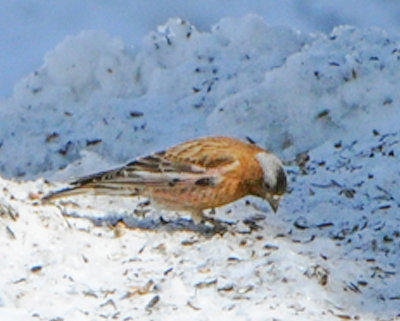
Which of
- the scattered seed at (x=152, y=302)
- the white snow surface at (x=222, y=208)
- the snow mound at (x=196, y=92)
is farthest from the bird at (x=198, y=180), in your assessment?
the snow mound at (x=196, y=92)

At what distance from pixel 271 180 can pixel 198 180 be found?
0.34 m

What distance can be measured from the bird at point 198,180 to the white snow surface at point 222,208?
128 millimetres

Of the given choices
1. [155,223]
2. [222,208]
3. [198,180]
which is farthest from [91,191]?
[222,208]

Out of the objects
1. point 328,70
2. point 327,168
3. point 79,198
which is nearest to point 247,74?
point 328,70

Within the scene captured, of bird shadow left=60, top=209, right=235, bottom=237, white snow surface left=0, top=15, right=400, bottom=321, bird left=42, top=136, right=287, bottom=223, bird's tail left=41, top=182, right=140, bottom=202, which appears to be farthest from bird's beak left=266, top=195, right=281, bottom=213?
bird's tail left=41, top=182, right=140, bottom=202

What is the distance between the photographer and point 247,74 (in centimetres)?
920

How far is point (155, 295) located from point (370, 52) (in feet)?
10.8

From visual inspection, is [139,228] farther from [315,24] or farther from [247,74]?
[315,24]

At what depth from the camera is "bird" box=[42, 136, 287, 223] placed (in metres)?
6.95

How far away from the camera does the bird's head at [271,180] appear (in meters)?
6.99

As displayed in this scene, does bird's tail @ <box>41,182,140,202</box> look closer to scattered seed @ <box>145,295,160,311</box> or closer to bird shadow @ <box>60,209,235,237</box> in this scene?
bird shadow @ <box>60,209,235,237</box>

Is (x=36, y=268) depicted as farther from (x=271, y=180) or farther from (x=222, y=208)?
(x=222, y=208)

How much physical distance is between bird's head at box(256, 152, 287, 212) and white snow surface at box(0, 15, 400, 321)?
0.17 metres

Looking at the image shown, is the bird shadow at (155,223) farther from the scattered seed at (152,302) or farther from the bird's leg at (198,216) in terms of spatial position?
the scattered seed at (152,302)
